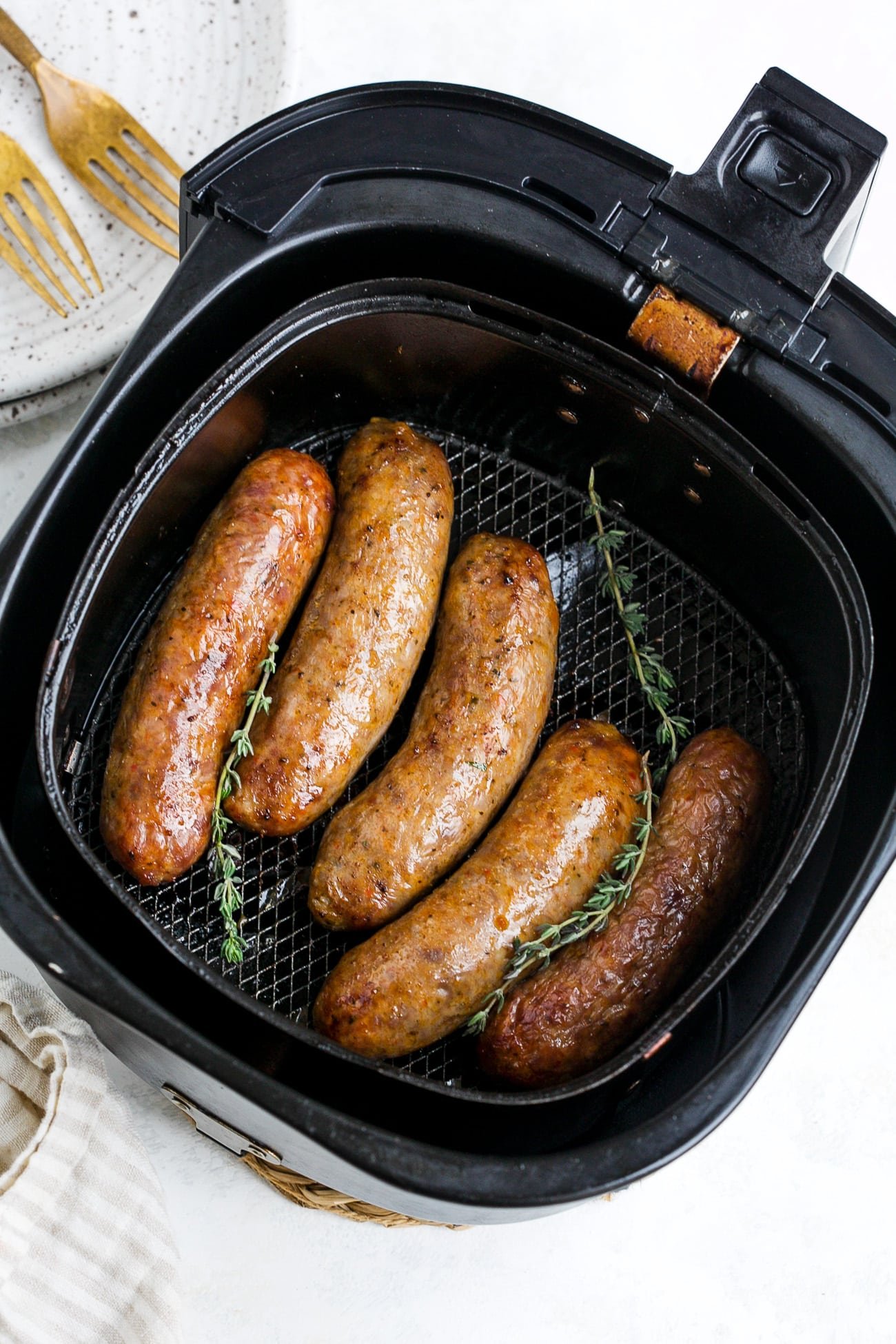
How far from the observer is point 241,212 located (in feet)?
5.66

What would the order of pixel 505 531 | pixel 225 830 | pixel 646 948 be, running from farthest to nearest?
pixel 505 531 < pixel 225 830 < pixel 646 948

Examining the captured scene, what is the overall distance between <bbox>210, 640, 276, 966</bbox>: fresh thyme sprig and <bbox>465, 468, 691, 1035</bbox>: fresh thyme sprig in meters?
0.34

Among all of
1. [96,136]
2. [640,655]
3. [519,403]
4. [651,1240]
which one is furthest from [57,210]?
[651,1240]

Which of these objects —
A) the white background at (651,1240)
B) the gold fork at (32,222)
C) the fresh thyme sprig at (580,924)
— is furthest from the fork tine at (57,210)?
the fresh thyme sprig at (580,924)

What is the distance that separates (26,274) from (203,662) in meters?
0.85

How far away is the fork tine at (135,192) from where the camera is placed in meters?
2.17

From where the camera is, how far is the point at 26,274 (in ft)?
7.00

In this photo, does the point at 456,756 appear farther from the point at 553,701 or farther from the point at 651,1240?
the point at 651,1240

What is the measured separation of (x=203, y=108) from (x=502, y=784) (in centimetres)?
132

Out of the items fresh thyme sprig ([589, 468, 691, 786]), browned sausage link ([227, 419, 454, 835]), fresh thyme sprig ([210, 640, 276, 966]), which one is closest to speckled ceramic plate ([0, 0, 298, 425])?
browned sausage link ([227, 419, 454, 835])

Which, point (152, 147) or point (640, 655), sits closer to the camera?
point (640, 655)

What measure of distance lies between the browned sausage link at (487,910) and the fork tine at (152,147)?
1.19m

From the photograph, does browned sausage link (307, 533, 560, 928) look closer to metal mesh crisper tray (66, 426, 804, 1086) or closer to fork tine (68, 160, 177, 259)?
metal mesh crisper tray (66, 426, 804, 1086)

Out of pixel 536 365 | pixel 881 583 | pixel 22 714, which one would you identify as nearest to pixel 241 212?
pixel 536 365
